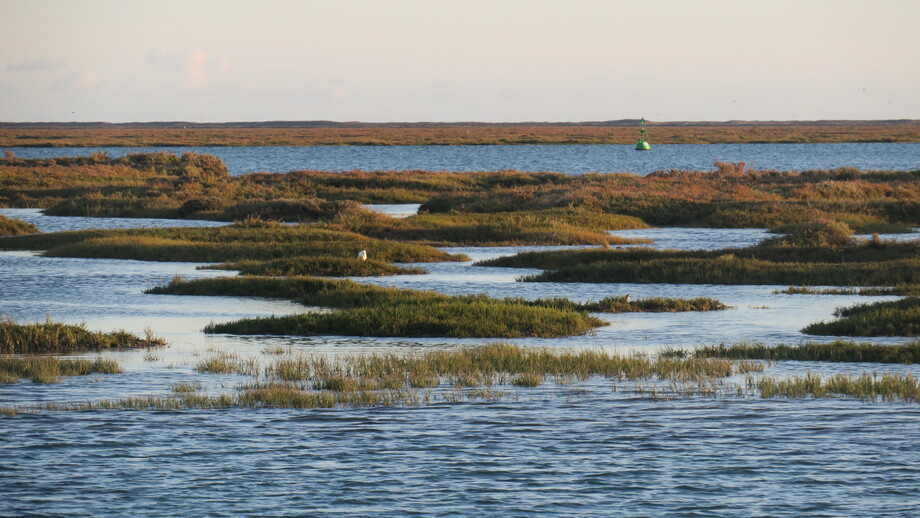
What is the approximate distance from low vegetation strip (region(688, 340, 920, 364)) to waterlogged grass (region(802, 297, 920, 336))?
2313 millimetres

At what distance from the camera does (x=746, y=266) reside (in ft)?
129

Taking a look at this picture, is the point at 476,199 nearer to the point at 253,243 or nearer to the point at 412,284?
the point at 253,243

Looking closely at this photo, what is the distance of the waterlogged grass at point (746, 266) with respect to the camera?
1487 inches

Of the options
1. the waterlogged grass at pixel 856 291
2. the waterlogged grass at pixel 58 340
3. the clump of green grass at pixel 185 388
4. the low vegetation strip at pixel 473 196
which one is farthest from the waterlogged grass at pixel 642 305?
the low vegetation strip at pixel 473 196

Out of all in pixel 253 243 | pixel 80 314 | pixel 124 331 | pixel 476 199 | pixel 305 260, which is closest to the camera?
pixel 124 331

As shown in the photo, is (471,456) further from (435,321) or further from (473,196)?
(473,196)

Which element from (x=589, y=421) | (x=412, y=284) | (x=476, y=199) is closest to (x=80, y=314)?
(x=412, y=284)

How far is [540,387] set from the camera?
20406 mm

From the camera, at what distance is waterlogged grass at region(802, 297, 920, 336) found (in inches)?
1041

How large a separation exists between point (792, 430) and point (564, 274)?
73.3 ft

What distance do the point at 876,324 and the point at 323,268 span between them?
1919cm

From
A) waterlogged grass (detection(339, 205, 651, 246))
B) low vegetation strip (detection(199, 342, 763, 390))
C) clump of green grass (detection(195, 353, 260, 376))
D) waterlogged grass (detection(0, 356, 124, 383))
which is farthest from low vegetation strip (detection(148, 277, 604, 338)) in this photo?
waterlogged grass (detection(339, 205, 651, 246))

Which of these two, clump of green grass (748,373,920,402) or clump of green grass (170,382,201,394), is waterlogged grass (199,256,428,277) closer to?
clump of green grass (170,382,201,394)

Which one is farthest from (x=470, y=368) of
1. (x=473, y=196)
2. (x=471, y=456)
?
(x=473, y=196)
